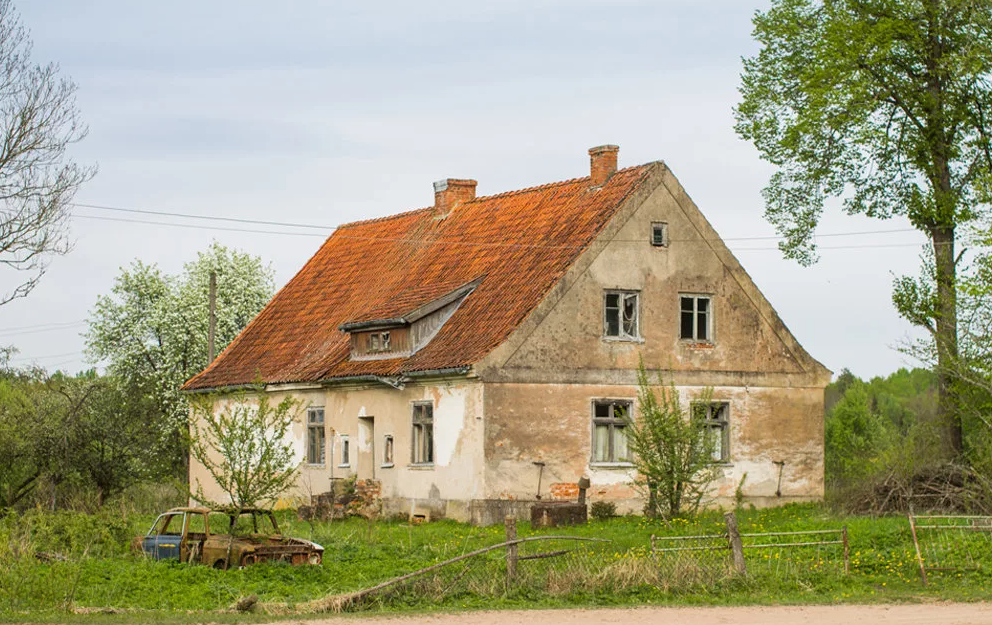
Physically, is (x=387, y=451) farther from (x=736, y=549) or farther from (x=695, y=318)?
(x=736, y=549)

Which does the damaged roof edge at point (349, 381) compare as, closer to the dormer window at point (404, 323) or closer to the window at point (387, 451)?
the dormer window at point (404, 323)

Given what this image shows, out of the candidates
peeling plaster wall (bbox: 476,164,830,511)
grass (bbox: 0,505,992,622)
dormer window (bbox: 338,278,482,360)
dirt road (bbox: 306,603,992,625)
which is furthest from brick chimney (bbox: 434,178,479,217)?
dirt road (bbox: 306,603,992,625)

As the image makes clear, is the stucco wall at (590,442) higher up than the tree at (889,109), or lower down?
lower down

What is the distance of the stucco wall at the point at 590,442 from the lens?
29547 mm

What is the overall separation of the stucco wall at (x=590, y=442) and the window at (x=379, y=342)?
427 centimetres

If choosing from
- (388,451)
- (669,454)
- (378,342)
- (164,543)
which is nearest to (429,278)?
(378,342)

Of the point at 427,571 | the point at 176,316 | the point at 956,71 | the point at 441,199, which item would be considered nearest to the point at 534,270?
the point at 441,199

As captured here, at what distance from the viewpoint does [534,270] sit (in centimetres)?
3178

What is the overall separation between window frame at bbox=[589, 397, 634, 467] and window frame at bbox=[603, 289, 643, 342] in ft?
4.39

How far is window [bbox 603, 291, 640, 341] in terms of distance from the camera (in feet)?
102

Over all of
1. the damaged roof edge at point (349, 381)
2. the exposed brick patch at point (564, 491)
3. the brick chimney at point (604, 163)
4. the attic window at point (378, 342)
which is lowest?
the exposed brick patch at point (564, 491)

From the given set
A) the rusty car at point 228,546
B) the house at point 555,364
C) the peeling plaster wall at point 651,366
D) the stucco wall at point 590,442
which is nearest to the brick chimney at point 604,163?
the house at point 555,364

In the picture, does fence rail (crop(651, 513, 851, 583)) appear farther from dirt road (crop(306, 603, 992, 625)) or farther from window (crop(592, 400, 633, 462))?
window (crop(592, 400, 633, 462))

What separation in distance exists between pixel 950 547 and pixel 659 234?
1140 cm
